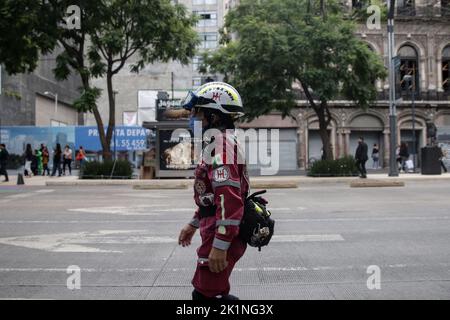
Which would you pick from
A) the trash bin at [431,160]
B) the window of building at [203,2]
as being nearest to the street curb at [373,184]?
the trash bin at [431,160]

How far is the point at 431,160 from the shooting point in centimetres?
2531

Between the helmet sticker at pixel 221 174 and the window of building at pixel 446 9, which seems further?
the window of building at pixel 446 9

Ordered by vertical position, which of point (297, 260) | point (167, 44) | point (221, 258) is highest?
point (167, 44)

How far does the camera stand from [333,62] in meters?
23.9

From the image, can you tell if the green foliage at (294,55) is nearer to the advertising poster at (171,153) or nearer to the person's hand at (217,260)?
the advertising poster at (171,153)

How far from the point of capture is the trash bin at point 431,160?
2528 cm

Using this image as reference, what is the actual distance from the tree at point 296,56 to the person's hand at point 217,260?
68.7 ft

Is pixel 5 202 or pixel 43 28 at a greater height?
pixel 43 28

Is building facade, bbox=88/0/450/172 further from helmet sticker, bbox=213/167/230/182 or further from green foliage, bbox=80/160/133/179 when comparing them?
helmet sticker, bbox=213/167/230/182

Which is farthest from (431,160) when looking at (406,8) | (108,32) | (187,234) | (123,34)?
(187,234)

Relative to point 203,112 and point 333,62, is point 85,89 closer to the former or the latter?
point 333,62

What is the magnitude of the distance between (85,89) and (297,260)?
1776 cm

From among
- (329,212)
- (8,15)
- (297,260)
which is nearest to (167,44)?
(8,15)

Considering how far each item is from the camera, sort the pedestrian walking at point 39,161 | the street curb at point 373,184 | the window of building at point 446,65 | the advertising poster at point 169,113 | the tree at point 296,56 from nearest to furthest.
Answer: the street curb at point 373,184 < the tree at point 296,56 < the advertising poster at point 169,113 < the pedestrian walking at point 39,161 < the window of building at point 446,65
